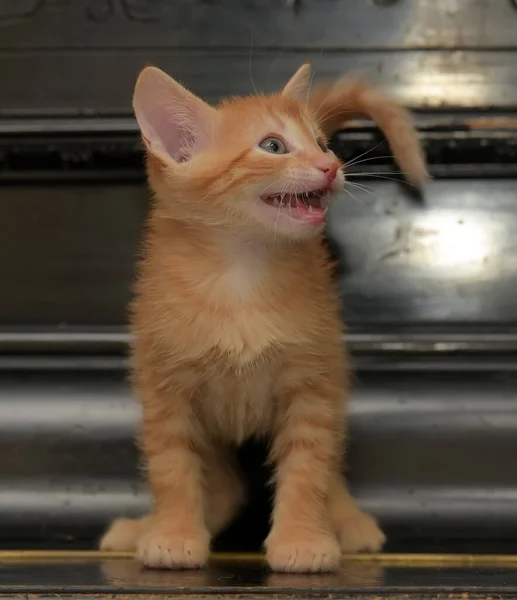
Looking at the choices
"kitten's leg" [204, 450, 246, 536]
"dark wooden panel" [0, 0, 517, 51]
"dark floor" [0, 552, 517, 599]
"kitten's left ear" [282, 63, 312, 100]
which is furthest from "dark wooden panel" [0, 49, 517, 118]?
"dark floor" [0, 552, 517, 599]

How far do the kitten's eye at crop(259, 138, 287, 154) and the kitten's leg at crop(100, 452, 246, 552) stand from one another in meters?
0.37

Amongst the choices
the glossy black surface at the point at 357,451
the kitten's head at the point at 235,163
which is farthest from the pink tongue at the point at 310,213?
the glossy black surface at the point at 357,451

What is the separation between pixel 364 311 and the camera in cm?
100

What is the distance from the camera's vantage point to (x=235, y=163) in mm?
746

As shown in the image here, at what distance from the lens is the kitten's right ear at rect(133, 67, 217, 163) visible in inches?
29.1

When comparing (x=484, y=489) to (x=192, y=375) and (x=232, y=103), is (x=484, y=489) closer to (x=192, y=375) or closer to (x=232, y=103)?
(x=192, y=375)

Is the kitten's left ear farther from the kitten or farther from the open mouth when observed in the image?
the open mouth

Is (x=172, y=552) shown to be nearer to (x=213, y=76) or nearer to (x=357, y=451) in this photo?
(x=357, y=451)

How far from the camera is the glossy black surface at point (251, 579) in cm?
59

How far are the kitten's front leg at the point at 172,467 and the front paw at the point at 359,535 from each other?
16 cm

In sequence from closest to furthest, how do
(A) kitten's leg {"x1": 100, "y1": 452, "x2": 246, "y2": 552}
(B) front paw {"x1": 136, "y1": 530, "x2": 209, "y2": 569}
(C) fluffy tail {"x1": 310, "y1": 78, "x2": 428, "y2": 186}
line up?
(B) front paw {"x1": 136, "y1": 530, "x2": 209, "y2": 569} → (A) kitten's leg {"x1": 100, "y1": 452, "x2": 246, "y2": 552} → (C) fluffy tail {"x1": 310, "y1": 78, "x2": 428, "y2": 186}

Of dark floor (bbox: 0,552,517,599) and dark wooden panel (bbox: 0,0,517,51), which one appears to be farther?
dark wooden panel (bbox: 0,0,517,51)

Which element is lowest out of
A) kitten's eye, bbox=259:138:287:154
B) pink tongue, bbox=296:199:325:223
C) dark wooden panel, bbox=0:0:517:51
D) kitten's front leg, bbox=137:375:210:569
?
kitten's front leg, bbox=137:375:210:569

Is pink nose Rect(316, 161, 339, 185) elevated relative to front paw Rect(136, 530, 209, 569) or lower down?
elevated
